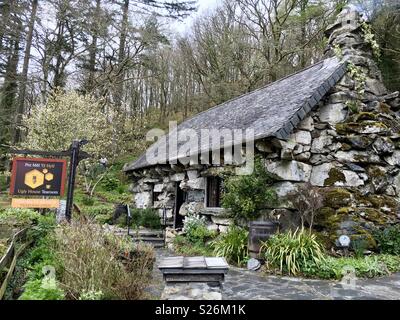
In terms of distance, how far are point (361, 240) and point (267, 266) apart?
229 centimetres

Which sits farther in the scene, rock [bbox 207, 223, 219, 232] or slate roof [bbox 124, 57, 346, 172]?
rock [bbox 207, 223, 219, 232]

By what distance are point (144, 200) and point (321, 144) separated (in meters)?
8.04

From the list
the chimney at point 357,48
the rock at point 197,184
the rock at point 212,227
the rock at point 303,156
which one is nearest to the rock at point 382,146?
the chimney at point 357,48

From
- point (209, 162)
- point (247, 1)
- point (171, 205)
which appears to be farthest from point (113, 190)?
point (247, 1)

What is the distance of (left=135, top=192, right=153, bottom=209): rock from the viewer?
44.9 ft

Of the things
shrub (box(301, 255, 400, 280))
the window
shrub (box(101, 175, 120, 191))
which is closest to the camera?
shrub (box(301, 255, 400, 280))

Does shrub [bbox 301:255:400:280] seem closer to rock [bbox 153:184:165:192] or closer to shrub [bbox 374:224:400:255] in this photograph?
shrub [bbox 374:224:400:255]

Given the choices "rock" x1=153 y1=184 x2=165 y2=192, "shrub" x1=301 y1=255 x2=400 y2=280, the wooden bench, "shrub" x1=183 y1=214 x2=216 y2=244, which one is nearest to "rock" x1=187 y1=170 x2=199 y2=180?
"shrub" x1=183 y1=214 x2=216 y2=244

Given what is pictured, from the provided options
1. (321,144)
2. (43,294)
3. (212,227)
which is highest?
(321,144)

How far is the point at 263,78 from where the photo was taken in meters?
20.7

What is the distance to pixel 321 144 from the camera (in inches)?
325

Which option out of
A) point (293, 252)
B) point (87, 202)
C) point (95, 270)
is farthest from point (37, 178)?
point (87, 202)

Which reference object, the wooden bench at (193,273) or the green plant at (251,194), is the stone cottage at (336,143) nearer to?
the green plant at (251,194)

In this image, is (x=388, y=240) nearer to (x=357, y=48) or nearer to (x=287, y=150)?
(x=287, y=150)
